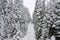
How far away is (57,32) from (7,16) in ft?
29.7

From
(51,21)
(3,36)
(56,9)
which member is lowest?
(3,36)

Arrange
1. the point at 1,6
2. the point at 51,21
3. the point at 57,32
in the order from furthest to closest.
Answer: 1. the point at 1,6
2. the point at 51,21
3. the point at 57,32

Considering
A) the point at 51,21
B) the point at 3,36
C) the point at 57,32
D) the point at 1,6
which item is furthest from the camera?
the point at 1,6

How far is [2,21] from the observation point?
2305cm

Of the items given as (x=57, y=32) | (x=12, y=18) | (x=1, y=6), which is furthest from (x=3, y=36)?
(x=57, y=32)

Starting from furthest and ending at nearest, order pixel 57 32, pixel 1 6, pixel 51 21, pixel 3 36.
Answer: pixel 1 6
pixel 3 36
pixel 51 21
pixel 57 32

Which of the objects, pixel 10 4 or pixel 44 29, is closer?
pixel 44 29

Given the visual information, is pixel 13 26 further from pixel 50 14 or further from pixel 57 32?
pixel 57 32

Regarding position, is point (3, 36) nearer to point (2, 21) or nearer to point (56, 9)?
point (2, 21)

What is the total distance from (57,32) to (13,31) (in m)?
8.03

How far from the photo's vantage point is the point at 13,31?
23625 millimetres

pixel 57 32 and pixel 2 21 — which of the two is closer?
pixel 57 32

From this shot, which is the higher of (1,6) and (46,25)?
(1,6)

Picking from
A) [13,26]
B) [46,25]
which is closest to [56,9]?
[46,25]
